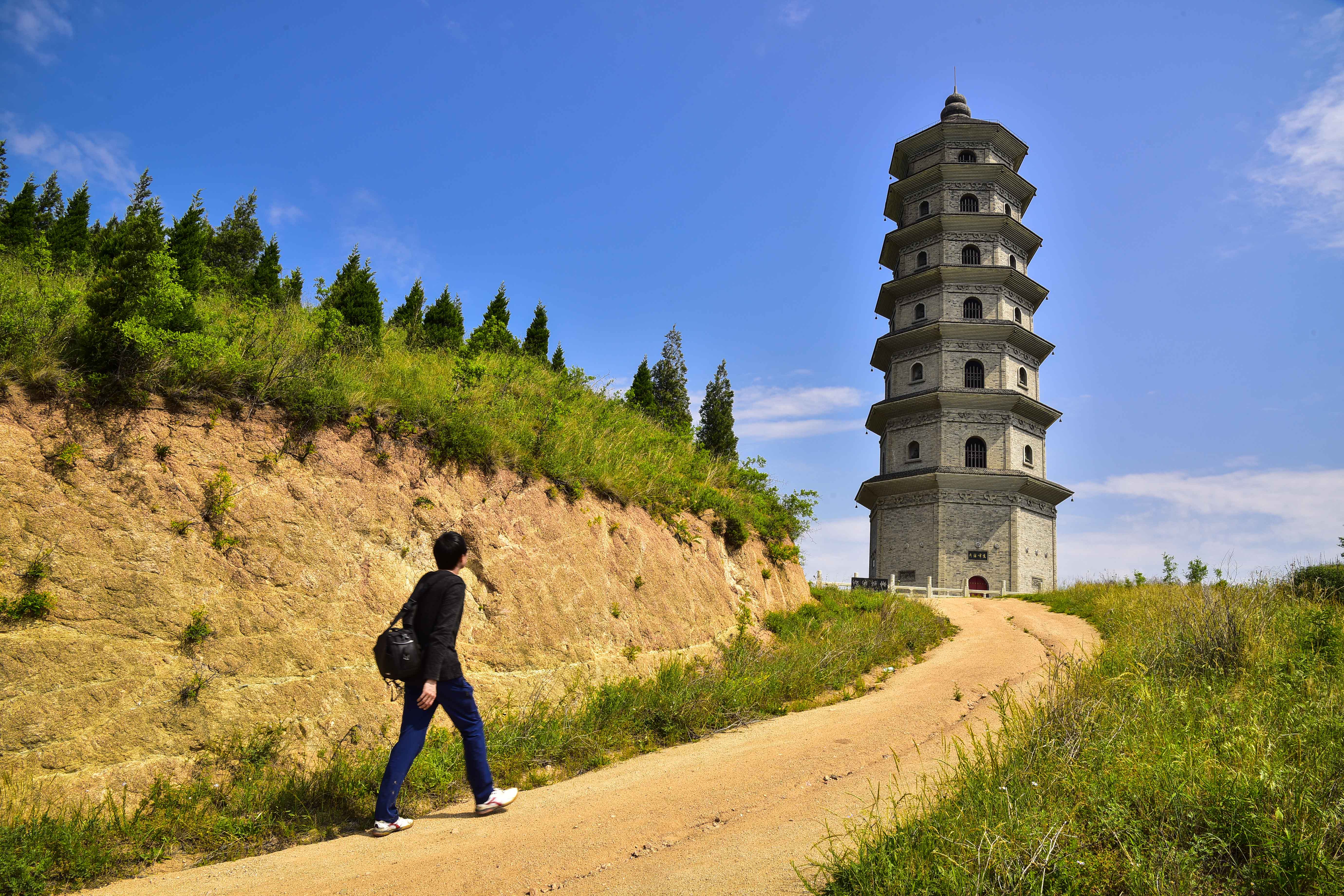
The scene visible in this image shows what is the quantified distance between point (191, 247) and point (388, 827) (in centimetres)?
1334

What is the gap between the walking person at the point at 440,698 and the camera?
16.8 feet

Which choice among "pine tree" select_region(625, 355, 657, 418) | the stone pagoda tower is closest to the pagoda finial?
the stone pagoda tower

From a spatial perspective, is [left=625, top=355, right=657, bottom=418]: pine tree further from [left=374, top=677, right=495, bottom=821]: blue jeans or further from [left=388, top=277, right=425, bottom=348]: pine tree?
[left=374, top=677, right=495, bottom=821]: blue jeans

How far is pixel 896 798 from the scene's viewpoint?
5.46 metres

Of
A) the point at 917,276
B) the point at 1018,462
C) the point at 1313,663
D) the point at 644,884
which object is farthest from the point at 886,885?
the point at 917,276

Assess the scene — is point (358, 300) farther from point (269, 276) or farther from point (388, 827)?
point (388, 827)

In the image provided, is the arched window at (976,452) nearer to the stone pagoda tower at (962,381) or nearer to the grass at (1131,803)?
the stone pagoda tower at (962,381)

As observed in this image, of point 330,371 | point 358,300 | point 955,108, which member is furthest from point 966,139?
point 330,371

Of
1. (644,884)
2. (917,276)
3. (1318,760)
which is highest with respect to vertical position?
(917,276)

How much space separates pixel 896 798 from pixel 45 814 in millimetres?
6071

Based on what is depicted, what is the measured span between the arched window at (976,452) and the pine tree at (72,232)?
3373cm

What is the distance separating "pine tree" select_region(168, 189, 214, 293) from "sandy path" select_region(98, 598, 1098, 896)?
773 cm

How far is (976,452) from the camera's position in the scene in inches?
1334

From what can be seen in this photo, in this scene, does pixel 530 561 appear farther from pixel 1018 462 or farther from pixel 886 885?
pixel 1018 462
